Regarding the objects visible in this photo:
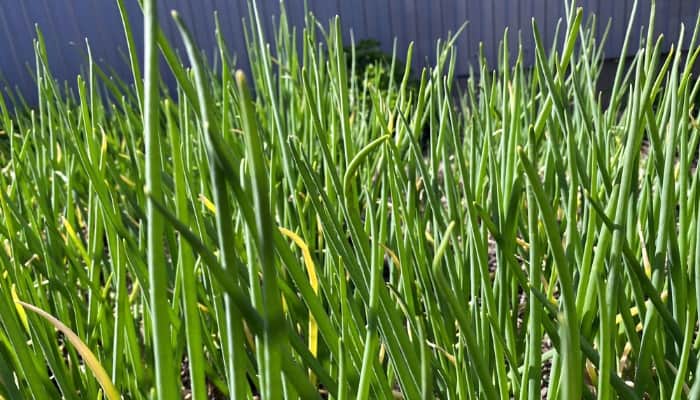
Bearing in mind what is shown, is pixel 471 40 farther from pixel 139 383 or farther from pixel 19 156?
pixel 139 383

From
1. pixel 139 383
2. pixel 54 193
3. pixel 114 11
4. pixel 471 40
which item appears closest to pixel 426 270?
pixel 139 383

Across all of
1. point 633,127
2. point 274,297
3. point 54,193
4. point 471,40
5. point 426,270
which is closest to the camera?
point 274,297

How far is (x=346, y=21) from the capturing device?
3430mm

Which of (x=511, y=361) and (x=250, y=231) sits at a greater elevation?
(x=250, y=231)

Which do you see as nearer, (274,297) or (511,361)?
(274,297)

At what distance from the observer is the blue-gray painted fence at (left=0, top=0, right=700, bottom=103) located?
3.28m

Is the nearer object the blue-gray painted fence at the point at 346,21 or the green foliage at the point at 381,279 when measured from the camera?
the green foliage at the point at 381,279

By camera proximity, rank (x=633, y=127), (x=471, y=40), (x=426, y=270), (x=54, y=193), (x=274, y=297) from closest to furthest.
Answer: (x=274, y=297), (x=633, y=127), (x=426, y=270), (x=54, y=193), (x=471, y=40)

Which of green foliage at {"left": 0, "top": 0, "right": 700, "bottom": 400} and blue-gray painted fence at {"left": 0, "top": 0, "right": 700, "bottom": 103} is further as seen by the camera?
blue-gray painted fence at {"left": 0, "top": 0, "right": 700, "bottom": 103}

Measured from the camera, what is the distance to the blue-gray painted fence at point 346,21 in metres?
3.28

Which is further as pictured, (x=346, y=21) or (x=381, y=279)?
(x=346, y=21)

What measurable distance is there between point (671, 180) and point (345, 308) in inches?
6.8

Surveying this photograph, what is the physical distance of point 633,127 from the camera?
304mm

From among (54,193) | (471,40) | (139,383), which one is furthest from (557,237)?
(471,40)
